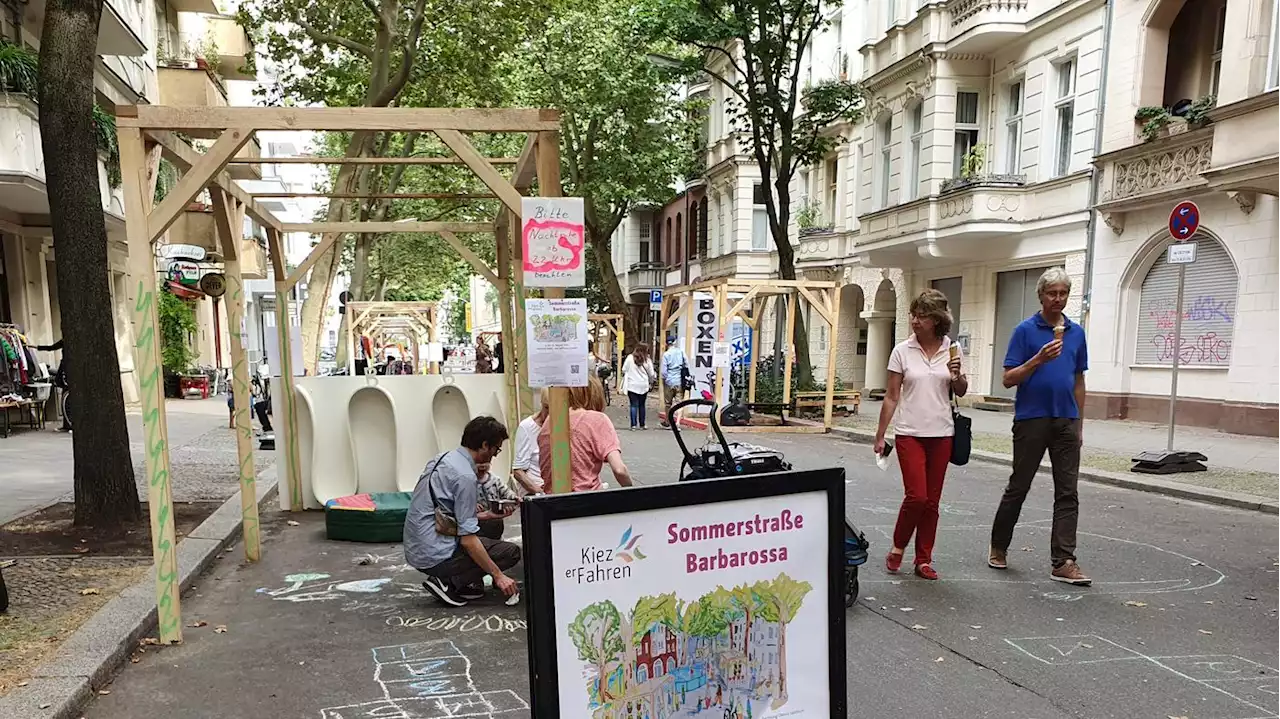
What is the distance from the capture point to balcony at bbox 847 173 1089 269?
15289mm

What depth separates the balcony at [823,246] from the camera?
23.4 meters

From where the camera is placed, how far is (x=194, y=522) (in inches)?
250

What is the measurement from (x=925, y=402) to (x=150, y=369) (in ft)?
13.9

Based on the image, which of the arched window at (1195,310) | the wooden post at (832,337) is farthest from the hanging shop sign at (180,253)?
the arched window at (1195,310)

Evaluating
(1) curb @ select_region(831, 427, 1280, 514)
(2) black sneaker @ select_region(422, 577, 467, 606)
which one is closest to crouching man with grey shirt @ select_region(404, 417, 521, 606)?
(2) black sneaker @ select_region(422, 577, 467, 606)

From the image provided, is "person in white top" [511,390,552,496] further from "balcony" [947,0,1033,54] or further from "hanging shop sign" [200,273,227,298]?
"hanging shop sign" [200,273,227,298]

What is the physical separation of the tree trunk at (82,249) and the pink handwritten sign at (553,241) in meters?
3.48

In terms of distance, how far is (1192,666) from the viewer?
375 centimetres

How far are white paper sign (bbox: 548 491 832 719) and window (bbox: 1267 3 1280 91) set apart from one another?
1274 cm

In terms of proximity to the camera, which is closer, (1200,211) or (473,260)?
(473,260)

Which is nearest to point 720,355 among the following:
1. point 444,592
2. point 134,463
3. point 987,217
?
point 987,217

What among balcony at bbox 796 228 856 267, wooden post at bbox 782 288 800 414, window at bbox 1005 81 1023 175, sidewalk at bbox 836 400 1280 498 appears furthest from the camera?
balcony at bbox 796 228 856 267

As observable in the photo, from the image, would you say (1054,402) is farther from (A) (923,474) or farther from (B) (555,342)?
(B) (555,342)

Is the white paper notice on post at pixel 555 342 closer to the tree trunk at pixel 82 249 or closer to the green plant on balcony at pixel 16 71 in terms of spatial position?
the tree trunk at pixel 82 249
